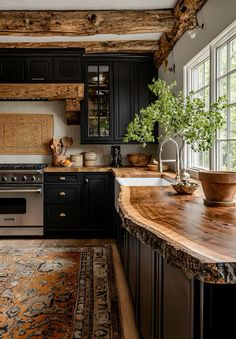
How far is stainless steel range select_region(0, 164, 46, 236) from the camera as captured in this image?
4.60 meters

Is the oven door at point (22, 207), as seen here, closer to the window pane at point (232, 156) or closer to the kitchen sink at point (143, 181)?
the kitchen sink at point (143, 181)

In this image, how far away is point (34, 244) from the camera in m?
4.45

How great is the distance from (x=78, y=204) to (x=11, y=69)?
201 cm

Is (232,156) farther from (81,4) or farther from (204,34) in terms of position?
(81,4)

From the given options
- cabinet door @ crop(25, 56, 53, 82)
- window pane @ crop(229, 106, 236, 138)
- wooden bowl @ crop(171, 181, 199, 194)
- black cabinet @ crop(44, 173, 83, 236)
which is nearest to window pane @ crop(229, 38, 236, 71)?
window pane @ crop(229, 106, 236, 138)

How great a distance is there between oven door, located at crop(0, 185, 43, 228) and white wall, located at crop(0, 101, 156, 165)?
835 millimetres

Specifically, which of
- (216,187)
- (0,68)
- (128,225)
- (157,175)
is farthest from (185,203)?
(0,68)

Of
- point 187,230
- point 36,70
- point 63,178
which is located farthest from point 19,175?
point 187,230

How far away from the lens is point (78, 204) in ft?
15.6

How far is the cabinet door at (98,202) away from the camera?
4.71 metres

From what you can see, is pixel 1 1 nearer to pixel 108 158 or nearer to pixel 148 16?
pixel 148 16

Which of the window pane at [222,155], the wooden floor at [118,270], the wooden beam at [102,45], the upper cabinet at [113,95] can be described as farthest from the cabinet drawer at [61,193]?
the window pane at [222,155]

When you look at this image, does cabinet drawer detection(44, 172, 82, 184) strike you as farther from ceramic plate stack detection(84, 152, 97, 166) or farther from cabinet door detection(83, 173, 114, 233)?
ceramic plate stack detection(84, 152, 97, 166)

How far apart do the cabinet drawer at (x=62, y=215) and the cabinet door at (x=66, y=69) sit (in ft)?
5.59
